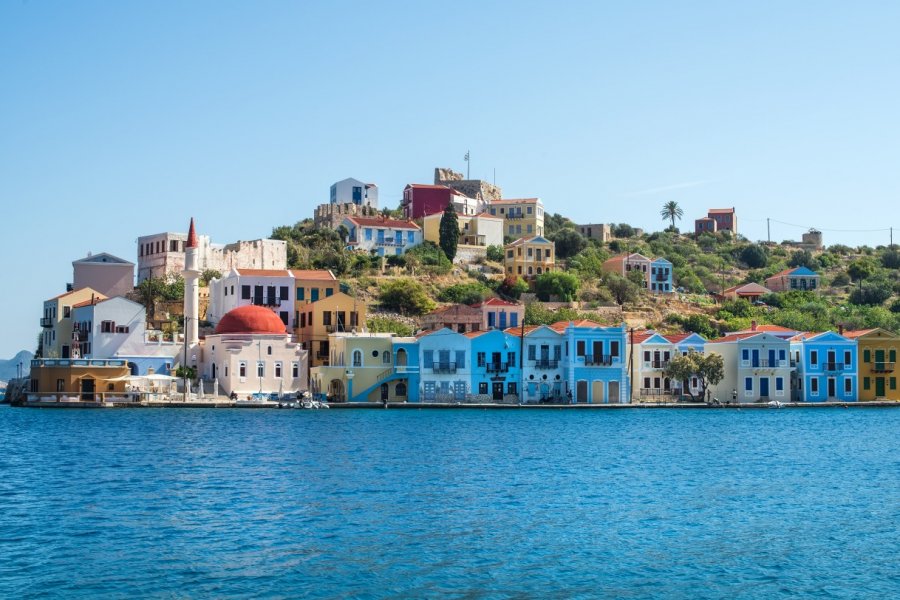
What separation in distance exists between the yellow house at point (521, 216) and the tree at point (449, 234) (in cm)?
1215

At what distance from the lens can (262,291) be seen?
7131 centimetres

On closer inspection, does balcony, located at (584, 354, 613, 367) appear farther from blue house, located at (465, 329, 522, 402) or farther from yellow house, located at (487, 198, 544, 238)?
yellow house, located at (487, 198, 544, 238)

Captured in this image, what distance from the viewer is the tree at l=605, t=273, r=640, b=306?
295 ft

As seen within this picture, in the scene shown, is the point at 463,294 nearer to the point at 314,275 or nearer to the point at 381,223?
the point at 381,223

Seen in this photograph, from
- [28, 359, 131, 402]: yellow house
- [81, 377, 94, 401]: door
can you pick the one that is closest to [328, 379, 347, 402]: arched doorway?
[28, 359, 131, 402]: yellow house

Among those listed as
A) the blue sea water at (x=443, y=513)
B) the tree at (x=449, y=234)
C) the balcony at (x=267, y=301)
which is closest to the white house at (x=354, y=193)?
the tree at (x=449, y=234)

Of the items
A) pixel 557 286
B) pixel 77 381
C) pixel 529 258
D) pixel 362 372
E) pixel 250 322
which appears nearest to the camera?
pixel 77 381

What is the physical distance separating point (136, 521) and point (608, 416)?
3657cm

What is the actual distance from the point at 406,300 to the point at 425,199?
25201mm

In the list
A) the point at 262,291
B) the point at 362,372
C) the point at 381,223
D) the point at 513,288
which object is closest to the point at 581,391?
the point at 362,372

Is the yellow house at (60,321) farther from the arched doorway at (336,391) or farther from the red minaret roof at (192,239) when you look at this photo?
the arched doorway at (336,391)

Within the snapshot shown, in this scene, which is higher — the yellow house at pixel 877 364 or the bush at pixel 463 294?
the bush at pixel 463 294

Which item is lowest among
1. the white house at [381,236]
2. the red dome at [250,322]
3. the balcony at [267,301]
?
the red dome at [250,322]

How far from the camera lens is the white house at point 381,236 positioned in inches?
3664
